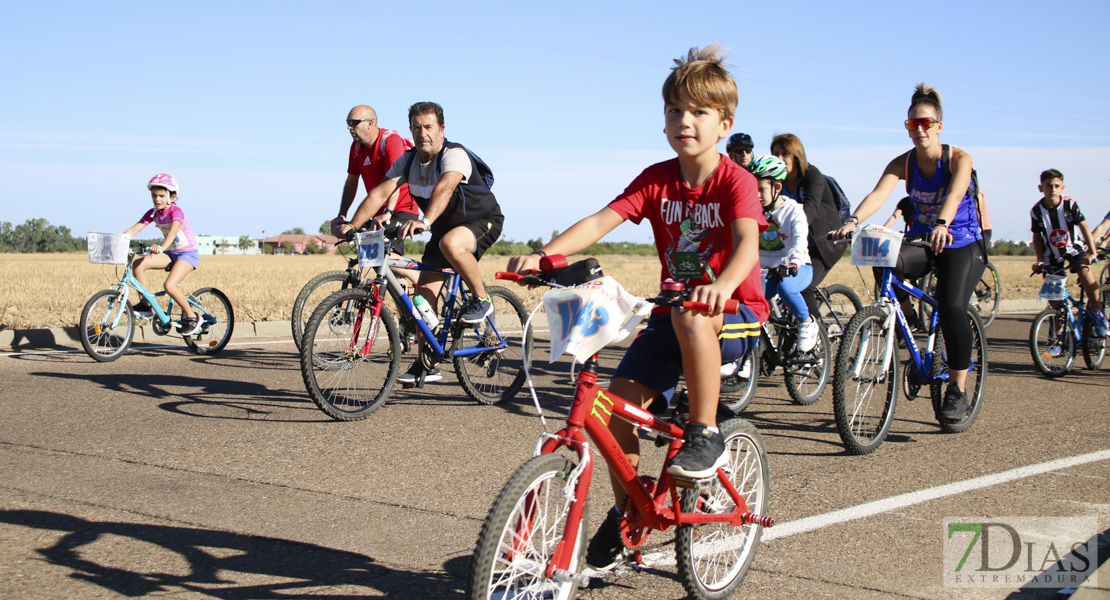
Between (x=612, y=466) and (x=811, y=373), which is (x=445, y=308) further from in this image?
(x=612, y=466)

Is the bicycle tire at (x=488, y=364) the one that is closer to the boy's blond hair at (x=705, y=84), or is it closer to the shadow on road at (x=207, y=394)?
the shadow on road at (x=207, y=394)

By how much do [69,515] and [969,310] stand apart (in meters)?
5.39

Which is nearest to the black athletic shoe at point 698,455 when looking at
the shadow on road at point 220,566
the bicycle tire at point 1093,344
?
the shadow on road at point 220,566

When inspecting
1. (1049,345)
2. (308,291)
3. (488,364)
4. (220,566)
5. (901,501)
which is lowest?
(220,566)

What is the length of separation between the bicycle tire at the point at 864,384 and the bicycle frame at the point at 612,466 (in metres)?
2.30

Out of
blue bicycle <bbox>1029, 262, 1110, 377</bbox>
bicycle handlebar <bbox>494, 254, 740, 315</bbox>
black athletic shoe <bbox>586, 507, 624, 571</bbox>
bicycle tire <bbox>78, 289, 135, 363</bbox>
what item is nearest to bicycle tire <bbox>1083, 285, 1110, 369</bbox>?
blue bicycle <bbox>1029, 262, 1110, 377</bbox>

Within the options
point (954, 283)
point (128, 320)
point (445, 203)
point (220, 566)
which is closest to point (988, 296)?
point (954, 283)

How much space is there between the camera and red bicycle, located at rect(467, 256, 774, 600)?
9.21ft

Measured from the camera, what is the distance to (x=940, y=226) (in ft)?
19.6

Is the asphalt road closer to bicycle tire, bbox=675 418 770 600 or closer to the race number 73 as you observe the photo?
bicycle tire, bbox=675 418 770 600

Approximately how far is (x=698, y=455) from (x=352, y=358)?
12.6ft

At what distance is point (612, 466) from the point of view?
10.5 feet

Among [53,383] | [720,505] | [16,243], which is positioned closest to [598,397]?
[720,505]

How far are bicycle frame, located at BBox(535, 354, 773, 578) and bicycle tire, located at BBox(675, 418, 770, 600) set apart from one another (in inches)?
2.3
